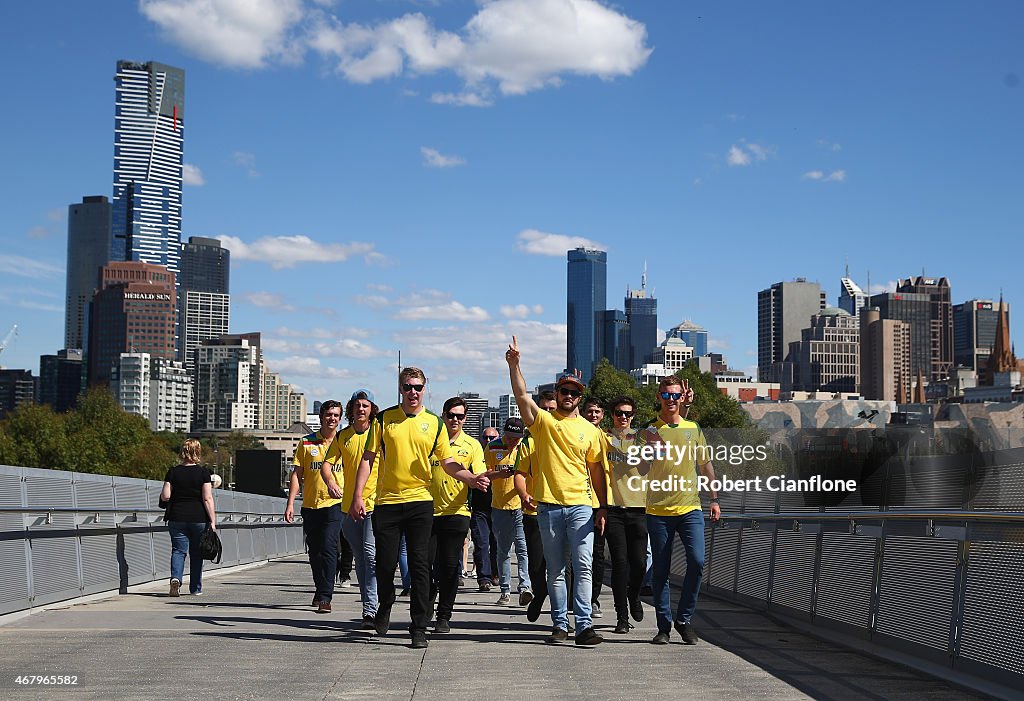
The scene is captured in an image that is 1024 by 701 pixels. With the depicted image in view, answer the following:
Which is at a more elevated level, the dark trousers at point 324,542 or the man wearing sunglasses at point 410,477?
the man wearing sunglasses at point 410,477

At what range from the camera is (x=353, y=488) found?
1155 cm

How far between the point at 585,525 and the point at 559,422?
0.76 meters

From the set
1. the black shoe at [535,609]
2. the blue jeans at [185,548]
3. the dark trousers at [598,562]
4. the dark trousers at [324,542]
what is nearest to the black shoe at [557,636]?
the black shoe at [535,609]

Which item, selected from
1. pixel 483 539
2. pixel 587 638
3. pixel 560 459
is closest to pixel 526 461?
pixel 560 459

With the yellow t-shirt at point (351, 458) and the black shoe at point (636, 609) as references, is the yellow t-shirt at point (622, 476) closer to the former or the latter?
the black shoe at point (636, 609)

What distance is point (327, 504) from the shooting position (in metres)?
12.6

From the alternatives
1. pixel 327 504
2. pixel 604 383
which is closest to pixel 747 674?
pixel 327 504

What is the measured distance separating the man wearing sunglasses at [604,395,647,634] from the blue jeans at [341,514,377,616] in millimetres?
1949

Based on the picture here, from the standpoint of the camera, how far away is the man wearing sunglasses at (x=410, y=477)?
988cm

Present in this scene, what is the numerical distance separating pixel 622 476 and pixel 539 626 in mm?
1487

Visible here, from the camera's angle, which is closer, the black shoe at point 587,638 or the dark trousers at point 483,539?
the black shoe at point 587,638

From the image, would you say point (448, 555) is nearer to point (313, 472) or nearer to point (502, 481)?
point (502, 481)

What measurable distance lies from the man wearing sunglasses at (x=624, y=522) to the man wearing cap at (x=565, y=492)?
3.27 ft

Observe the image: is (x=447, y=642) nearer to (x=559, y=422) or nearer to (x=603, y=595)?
(x=559, y=422)
